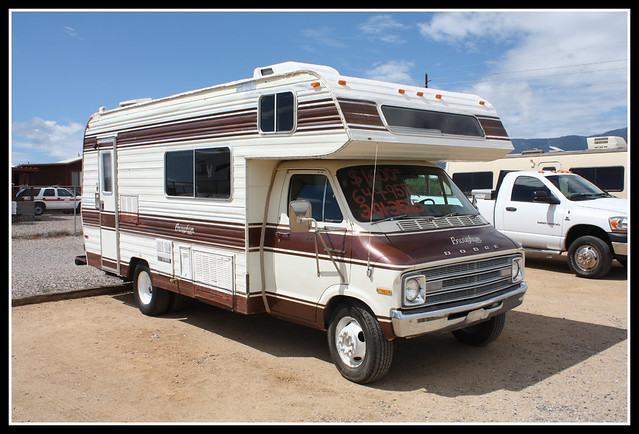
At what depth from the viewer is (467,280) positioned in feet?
18.2

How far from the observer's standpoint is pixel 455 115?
246 inches

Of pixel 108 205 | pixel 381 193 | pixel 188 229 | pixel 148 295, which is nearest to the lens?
pixel 381 193

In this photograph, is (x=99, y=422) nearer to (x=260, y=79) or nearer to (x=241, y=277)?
(x=241, y=277)

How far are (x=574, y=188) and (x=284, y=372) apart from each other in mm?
7880

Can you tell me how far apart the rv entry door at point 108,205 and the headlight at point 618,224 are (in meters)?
8.41

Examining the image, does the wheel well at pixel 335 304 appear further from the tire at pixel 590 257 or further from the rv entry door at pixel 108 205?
the tire at pixel 590 257

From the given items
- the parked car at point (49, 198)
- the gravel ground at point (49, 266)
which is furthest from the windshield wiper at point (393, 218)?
the parked car at point (49, 198)

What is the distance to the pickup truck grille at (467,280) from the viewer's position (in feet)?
17.3

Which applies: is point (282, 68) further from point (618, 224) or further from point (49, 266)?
point (49, 266)

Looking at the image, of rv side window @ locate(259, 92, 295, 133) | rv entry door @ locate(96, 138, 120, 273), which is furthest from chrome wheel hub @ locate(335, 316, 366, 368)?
rv entry door @ locate(96, 138, 120, 273)

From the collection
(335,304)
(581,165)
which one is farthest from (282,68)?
(581,165)

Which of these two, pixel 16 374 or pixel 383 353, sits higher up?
pixel 383 353

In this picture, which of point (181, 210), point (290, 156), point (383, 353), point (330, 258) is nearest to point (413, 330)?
point (383, 353)

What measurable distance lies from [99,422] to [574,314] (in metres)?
6.28
